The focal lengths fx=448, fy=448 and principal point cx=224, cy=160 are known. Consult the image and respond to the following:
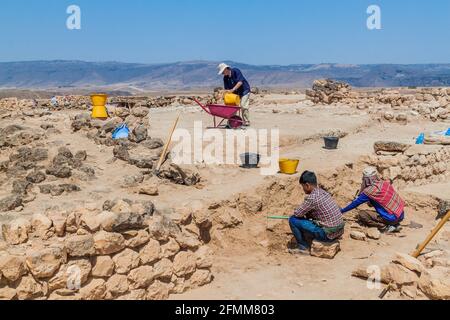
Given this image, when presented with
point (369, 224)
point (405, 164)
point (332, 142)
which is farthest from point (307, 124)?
point (369, 224)

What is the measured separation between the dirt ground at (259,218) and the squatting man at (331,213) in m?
0.29

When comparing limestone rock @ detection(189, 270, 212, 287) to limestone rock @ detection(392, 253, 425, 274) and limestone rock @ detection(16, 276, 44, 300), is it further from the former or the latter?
limestone rock @ detection(392, 253, 425, 274)

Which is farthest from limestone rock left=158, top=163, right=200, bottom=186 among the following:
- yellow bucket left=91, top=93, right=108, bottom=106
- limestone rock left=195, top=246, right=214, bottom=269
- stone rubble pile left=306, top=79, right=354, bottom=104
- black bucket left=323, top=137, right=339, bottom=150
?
stone rubble pile left=306, top=79, right=354, bottom=104

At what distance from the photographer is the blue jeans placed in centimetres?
601

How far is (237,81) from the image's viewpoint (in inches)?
411

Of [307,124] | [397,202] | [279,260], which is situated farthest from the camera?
[307,124]

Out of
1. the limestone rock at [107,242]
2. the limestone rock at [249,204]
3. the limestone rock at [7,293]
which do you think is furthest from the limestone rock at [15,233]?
the limestone rock at [249,204]

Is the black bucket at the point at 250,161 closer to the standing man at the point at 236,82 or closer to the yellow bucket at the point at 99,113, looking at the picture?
the standing man at the point at 236,82

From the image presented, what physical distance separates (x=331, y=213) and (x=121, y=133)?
482 centimetres

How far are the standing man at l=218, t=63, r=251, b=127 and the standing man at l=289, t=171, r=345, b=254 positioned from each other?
16.2ft

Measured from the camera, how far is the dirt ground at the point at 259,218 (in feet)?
16.9

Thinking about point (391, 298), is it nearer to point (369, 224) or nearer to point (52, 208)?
point (369, 224)
